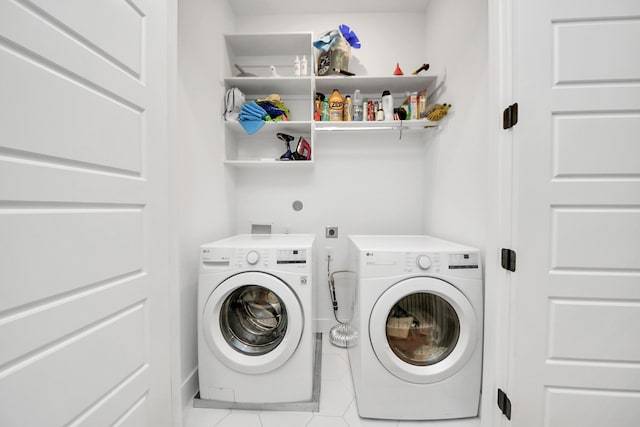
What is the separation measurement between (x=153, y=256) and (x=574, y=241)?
1.60 metres

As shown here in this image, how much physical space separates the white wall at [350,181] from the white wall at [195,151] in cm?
41

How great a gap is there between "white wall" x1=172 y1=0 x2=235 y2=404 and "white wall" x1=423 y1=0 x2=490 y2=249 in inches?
63.9

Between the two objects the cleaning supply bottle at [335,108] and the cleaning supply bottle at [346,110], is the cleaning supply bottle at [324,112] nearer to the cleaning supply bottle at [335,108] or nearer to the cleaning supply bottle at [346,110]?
the cleaning supply bottle at [335,108]

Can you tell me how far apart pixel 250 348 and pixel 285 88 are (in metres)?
1.92

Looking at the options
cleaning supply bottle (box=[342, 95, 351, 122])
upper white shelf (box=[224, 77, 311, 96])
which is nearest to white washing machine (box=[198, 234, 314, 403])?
cleaning supply bottle (box=[342, 95, 351, 122])

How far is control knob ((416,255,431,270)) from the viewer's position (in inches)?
48.9

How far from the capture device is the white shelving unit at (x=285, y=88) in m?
1.86

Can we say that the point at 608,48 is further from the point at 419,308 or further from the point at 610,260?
the point at 419,308

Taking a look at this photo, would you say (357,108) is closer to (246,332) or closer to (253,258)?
(253,258)

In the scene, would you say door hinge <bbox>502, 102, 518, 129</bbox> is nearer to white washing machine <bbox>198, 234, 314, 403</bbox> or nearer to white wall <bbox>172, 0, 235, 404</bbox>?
white washing machine <bbox>198, 234, 314, 403</bbox>

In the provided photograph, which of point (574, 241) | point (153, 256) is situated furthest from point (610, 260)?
point (153, 256)

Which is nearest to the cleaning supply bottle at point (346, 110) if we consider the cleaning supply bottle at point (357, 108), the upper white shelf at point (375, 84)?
the cleaning supply bottle at point (357, 108)

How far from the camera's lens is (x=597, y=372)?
926mm

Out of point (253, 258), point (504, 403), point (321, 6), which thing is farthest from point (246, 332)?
point (321, 6)
